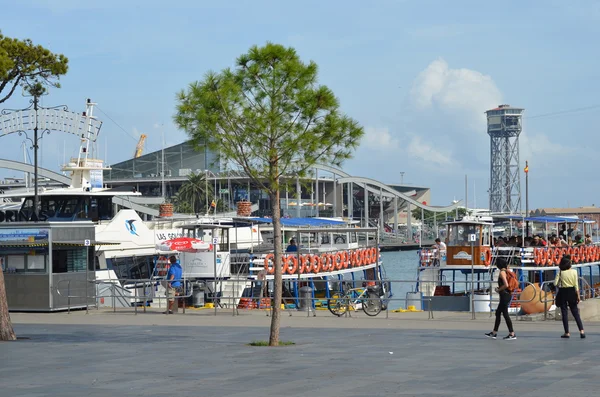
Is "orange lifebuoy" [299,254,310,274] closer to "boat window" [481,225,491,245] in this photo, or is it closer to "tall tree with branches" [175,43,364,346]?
"boat window" [481,225,491,245]

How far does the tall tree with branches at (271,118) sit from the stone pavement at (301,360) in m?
2.35

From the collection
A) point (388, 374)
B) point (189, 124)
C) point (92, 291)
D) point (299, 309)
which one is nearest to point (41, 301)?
point (92, 291)

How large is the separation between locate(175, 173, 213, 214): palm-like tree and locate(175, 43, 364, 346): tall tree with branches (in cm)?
10282

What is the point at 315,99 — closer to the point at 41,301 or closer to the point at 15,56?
the point at 15,56

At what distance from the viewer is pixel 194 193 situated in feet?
410

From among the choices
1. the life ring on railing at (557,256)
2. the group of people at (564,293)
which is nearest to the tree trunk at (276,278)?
the group of people at (564,293)

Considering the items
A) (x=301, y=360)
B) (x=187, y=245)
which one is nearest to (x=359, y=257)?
(x=187, y=245)

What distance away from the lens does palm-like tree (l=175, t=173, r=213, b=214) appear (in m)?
123

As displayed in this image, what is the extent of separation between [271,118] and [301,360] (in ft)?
17.2

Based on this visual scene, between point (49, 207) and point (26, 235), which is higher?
point (49, 207)

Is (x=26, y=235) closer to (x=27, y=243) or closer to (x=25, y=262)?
(x=27, y=243)

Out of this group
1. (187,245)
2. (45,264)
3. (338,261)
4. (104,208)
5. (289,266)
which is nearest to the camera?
(45,264)

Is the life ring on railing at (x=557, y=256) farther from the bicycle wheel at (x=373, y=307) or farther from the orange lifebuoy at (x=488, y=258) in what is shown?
→ the bicycle wheel at (x=373, y=307)

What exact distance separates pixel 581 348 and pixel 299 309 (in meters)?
15.2
